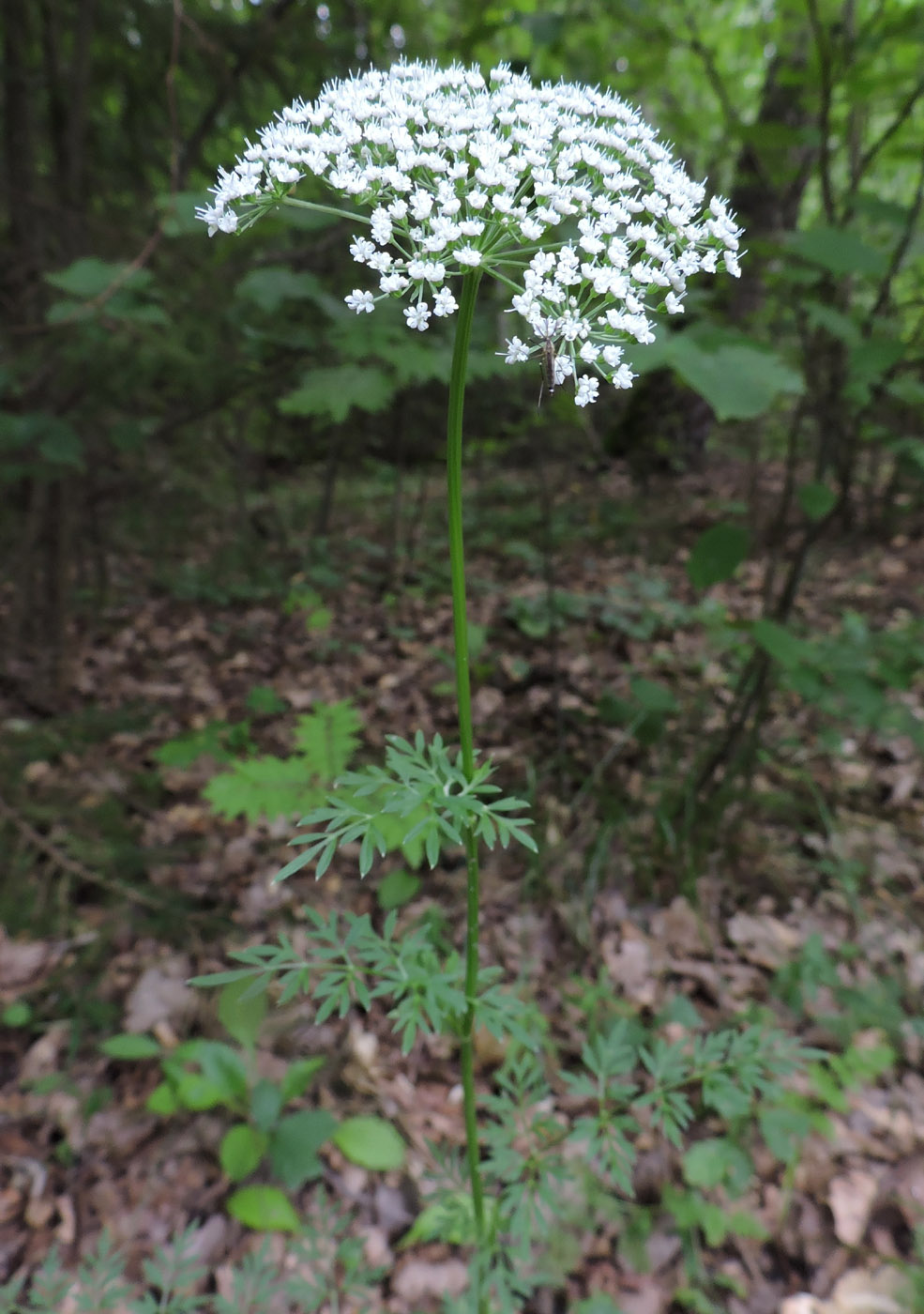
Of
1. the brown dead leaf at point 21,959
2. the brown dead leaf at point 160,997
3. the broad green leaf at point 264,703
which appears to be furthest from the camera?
the broad green leaf at point 264,703

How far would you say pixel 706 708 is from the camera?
11.7ft

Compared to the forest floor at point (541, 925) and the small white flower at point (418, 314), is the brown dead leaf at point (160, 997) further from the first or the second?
the small white flower at point (418, 314)

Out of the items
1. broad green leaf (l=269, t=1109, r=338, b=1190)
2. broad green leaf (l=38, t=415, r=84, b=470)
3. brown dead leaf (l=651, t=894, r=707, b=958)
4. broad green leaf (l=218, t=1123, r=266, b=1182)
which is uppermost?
broad green leaf (l=38, t=415, r=84, b=470)

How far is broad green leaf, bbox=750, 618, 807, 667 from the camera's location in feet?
8.01

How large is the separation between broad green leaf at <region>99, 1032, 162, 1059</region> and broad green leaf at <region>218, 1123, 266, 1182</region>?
0.37 m

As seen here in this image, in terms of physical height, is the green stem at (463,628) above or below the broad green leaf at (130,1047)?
above

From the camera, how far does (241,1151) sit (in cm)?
217

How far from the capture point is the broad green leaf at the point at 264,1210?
2066mm

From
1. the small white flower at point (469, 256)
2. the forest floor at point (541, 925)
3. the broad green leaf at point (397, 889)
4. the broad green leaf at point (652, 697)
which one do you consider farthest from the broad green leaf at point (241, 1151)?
the small white flower at point (469, 256)

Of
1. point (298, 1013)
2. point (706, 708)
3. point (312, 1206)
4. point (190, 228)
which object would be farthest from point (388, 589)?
point (312, 1206)

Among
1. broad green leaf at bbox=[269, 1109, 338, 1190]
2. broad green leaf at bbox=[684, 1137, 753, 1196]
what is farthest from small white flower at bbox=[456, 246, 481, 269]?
broad green leaf at bbox=[684, 1137, 753, 1196]

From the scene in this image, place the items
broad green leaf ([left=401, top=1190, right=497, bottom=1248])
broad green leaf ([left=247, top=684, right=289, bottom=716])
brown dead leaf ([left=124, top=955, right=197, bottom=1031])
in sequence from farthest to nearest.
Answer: broad green leaf ([left=247, top=684, right=289, bottom=716]) → brown dead leaf ([left=124, top=955, right=197, bottom=1031]) → broad green leaf ([left=401, top=1190, right=497, bottom=1248])

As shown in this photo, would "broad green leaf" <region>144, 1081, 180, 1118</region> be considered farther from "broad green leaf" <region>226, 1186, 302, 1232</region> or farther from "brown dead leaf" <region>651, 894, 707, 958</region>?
"brown dead leaf" <region>651, 894, 707, 958</region>

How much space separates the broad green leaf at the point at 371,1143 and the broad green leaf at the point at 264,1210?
20 centimetres
